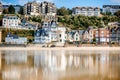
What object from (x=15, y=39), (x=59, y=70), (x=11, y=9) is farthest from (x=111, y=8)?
(x=59, y=70)

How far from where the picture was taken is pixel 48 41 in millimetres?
36156

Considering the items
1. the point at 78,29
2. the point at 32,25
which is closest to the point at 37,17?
the point at 32,25

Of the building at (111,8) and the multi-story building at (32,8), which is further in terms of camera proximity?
the multi-story building at (32,8)

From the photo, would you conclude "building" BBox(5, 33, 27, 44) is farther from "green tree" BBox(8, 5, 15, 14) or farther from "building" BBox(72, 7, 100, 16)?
"building" BBox(72, 7, 100, 16)

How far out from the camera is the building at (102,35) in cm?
3776

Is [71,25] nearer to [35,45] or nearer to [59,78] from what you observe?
[35,45]

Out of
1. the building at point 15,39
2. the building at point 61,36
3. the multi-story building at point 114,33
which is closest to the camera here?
the building at point 15,39

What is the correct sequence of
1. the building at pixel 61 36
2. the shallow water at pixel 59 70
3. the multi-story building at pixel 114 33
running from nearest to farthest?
the shallow water at pixel 59 70 → the building at pixel 61 36 → the multi-story building at pixel 114 33

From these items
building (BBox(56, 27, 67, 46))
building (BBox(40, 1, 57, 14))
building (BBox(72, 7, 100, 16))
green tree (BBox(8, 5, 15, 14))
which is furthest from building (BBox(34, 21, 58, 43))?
building (BBox(72, 7, 100, 16))

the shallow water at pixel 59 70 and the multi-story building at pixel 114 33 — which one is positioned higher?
the multi-story building at pixel 114 33

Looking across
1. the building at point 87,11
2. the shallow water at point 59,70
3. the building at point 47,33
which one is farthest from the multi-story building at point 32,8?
the shallow water at point 59,70

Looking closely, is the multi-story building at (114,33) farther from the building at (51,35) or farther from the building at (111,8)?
the building at (51,35)

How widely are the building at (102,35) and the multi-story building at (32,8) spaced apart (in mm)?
11941

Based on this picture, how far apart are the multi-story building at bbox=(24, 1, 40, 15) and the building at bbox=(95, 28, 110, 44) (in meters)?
11.9
